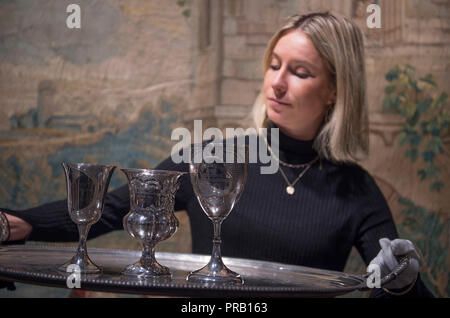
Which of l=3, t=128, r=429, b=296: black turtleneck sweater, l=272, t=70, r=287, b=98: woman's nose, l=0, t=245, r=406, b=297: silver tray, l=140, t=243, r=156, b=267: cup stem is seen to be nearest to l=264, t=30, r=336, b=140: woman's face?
l=272, t=70, r=287, b=98: woman's nose

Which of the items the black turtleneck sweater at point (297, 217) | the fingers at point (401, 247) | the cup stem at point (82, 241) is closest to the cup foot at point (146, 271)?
the cup stem at point (82, 241)

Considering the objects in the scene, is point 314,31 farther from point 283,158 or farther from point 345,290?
point 345,290

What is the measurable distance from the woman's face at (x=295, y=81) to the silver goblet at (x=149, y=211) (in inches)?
44.4

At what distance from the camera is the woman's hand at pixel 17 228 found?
6.03ft

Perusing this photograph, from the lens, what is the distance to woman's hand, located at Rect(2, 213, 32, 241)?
1.84m

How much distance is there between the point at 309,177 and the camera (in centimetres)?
263

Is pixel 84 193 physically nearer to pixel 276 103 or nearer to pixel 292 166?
pixel 276 103

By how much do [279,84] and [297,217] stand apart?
0.51m

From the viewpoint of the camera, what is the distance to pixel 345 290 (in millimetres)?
1374

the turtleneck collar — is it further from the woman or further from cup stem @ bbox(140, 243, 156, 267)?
cup stem @ bbox(140, 243, 156, 267)

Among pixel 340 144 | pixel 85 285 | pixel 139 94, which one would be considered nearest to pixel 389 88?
pixel 340 144

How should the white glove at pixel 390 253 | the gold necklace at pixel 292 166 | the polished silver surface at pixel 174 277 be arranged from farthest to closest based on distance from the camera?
the gold necklace at pixel 292 166 → the white glove at pixel 390 253 → the polished silver surface at pixel 174 277

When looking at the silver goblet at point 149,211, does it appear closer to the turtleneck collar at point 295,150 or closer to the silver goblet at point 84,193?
the silver goblet at point 84,193
